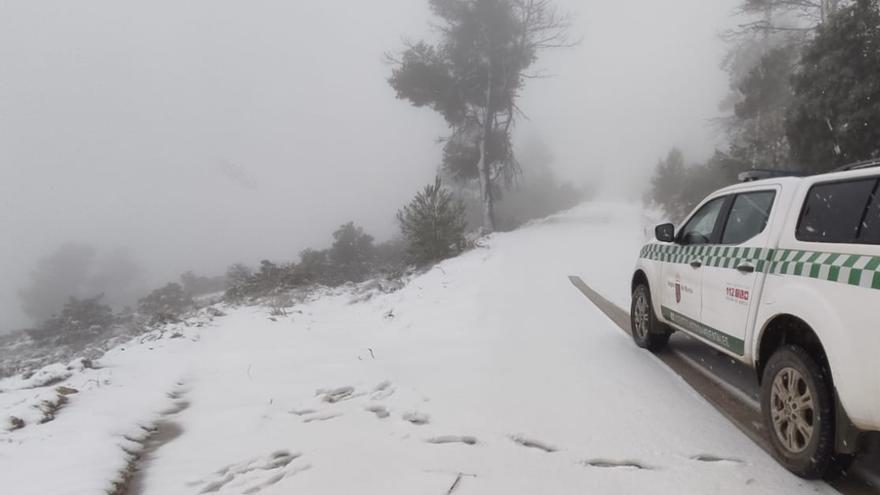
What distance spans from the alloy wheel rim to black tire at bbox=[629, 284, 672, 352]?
212 centimetres

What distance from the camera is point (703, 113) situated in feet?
155

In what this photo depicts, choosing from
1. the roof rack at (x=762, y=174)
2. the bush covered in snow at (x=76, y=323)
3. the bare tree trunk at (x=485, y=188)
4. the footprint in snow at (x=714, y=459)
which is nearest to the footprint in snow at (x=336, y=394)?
the footprint in snow at (x=714, y=459)

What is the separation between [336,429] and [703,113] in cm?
5468

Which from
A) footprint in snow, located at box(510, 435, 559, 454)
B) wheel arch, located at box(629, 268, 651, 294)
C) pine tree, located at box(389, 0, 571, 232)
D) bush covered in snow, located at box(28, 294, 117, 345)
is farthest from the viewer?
pine tree, located at box(389, 0, 571, 232)

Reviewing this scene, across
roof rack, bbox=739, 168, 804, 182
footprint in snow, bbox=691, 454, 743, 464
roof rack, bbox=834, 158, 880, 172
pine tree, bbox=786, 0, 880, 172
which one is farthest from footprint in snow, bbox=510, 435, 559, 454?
pine tree, bbox=786, 0, 880, 172

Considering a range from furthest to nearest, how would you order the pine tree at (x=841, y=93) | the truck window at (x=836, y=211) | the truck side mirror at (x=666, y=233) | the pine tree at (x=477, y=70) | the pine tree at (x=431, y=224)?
1. the pine tree at (x=477, y=70)
2. the pine tree at (x=431, y=224)
3. the pine tree at (x=841, y=93)
4. the truck side mirror at (x=666, y=233)
5. the truck window at (x=836, y=211)

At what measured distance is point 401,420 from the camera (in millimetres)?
3562

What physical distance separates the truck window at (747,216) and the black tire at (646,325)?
58.8 inches

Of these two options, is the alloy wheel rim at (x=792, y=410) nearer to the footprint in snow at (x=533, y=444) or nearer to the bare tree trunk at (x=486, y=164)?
the footprint in snow at (x=533, y=444)

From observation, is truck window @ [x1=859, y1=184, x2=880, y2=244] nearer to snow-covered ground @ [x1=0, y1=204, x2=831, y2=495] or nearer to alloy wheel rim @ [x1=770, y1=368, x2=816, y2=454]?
alloy wheel rim @ [x1=770, y1=368, x2=816, y2=454]

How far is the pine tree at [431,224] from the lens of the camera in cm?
1402

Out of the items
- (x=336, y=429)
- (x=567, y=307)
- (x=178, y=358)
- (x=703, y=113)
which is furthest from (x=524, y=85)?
(x=703, y=113)

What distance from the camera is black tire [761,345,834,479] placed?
2.41 meters

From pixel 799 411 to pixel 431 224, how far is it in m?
12.0
